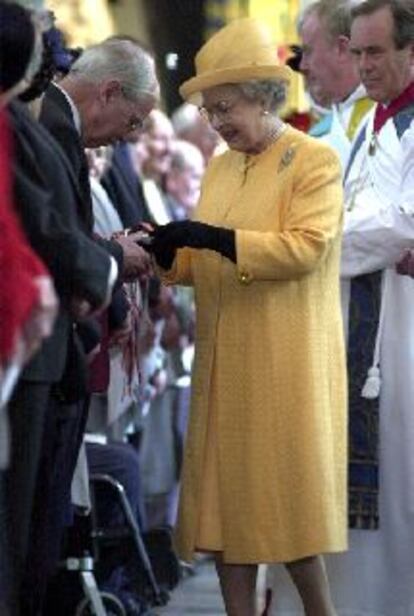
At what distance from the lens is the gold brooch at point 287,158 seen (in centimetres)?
748

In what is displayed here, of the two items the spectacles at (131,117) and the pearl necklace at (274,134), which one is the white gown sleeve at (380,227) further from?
the spectacles at (131,117)

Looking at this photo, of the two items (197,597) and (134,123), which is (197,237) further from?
(197,597)

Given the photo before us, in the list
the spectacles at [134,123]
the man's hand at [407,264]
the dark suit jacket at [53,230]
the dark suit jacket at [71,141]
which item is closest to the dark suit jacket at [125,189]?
the man's hand at [407,264]

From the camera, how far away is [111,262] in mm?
6055

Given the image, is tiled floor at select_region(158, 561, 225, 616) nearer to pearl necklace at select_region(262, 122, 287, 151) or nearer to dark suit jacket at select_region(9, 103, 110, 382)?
pearl necklace at select_region(262, 122, 287, 151)

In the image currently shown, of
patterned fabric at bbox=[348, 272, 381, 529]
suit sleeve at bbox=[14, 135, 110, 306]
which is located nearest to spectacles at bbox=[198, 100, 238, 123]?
patterned fabric at bbox=[348, 272, 381, 529]

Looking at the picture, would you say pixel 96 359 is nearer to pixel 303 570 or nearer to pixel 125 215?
pixel 303 570

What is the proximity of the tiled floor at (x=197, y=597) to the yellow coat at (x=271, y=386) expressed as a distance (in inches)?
74.3

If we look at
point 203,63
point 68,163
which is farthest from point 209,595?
point 68,163

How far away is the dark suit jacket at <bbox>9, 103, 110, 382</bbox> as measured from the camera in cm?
576

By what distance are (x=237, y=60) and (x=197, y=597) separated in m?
3.09

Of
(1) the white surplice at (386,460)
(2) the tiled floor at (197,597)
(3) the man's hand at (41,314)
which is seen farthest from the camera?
(2) the tiled floor at (197,597)

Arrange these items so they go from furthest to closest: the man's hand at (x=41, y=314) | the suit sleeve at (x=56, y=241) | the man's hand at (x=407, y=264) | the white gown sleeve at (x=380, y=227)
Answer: the white gown sleeve at (x=380, y=227) < the man's hand at (x=407, y=264) < the suit sleeve at (x=56, y=241) < the man's hand at (x=41, y=314)

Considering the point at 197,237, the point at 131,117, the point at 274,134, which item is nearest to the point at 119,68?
the point at 131,117
